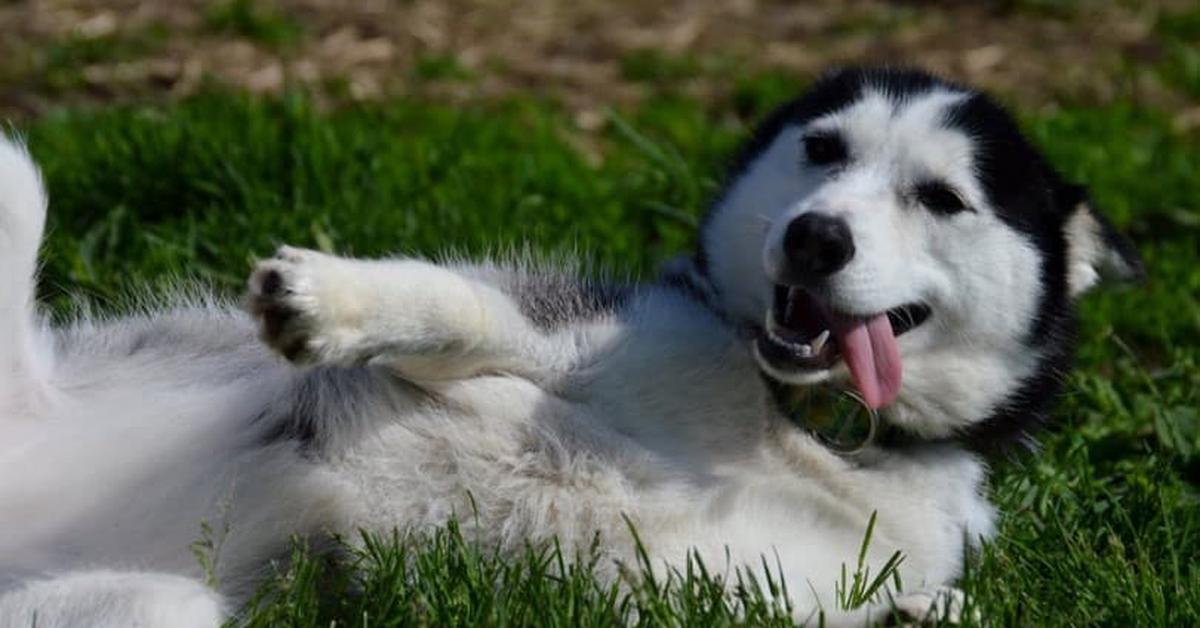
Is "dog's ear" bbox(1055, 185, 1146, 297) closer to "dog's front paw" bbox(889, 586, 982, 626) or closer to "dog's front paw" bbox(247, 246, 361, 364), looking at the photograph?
"dog's front paw" bbox(889, 586, 982, 626)

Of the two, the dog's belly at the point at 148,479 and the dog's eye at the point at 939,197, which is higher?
the dog's eye at the point at 939,197

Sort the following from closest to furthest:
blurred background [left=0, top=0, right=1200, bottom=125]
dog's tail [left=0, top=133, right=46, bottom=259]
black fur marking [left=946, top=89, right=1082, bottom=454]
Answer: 1. dog's tail [left=0, top=133, right=46, bottom=259]
2. black fur marking [left=946, top=89, right=1082, bottom=454]
3. blurred background [left=0, top=0, right=1200, bottom=125]

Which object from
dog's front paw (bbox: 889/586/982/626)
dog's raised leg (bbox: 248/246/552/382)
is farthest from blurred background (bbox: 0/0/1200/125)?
dog's front paw (bbox: 889/586/982/626)

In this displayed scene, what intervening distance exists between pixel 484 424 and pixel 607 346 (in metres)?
0.29

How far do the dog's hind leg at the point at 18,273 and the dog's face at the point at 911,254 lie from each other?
1381 millimetres

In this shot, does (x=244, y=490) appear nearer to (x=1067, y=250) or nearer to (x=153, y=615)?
(x=153, y=615)

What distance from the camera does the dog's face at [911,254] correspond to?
343cm

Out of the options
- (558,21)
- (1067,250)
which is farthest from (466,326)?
(558,21)

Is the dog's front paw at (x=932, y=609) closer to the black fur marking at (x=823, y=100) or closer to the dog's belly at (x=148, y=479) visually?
the black fur marking at (x=823, y=100)

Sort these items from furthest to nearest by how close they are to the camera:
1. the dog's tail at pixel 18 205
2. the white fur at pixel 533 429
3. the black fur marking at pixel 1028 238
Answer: the black fur marking at pixel 1028 238
the dog's tail at pixel 18 205
the white fur at pixel 533 429

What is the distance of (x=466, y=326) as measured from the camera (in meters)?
3.31

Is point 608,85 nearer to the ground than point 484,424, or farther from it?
nearer to the ground

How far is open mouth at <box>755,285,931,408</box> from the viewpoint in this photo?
134 inches

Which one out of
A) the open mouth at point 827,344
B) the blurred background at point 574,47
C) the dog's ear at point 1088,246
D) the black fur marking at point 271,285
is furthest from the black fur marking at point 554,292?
the blurred background at point 574,47
